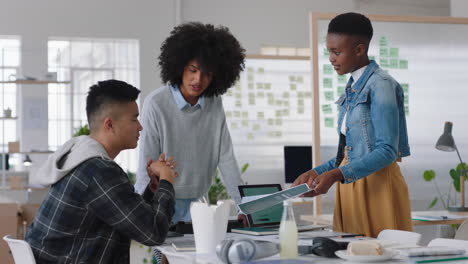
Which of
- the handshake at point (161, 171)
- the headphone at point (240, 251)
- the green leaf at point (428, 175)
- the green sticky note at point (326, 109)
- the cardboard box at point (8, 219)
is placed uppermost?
the green sticky note at point (326, 109)

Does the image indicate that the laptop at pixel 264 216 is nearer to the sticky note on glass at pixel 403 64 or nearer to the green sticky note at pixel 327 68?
the green sticky note at pixel 327 68

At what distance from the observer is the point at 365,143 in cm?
251

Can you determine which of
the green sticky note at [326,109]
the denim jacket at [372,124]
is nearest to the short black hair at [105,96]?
the denim jacket at [372,124]

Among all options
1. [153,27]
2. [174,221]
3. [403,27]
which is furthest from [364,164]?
[153,27]

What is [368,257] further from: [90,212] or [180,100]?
[180,100]

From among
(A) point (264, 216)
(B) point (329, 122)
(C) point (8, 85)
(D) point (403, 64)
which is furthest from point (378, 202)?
(C) point (8, 85)

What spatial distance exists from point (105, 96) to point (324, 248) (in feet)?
3.01

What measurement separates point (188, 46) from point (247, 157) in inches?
206

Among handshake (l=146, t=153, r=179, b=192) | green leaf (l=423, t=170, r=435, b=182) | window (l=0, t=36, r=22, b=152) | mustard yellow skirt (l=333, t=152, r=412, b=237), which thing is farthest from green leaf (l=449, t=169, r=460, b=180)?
window (l=0, t=36, r=22, b=152)

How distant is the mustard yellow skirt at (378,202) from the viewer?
2556 mm

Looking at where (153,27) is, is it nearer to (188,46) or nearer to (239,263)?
(188,46)

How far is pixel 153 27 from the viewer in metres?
9.73

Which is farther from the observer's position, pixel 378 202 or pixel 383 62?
pixel 383 62

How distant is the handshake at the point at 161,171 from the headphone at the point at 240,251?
497 millimetres
